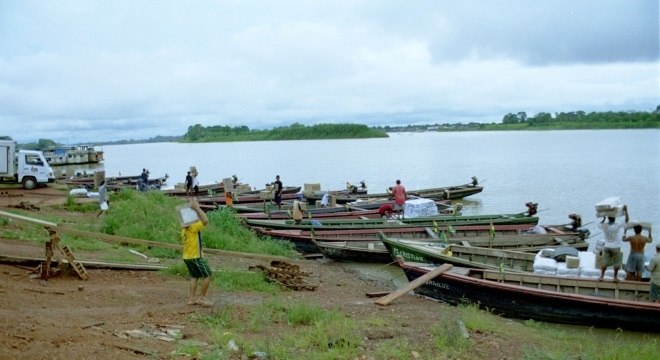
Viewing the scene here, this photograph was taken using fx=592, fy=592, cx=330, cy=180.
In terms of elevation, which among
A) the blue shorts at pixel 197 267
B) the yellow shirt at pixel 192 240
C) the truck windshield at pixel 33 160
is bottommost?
the blue shorts at pixel 197 267

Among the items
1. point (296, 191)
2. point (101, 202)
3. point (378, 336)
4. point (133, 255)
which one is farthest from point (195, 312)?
point (296, 191)

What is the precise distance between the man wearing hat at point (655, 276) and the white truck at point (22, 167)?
2852 cm

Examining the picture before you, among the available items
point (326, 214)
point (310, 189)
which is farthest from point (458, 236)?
point (310, 189)

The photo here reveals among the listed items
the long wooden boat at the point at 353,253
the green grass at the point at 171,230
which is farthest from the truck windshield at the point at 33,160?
the long wooden boat at the point at 353,253

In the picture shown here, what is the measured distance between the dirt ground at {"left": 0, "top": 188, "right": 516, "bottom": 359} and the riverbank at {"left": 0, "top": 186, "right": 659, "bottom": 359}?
17 mm

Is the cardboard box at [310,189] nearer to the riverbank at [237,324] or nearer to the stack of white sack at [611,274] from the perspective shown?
the riverbank at [237,324]

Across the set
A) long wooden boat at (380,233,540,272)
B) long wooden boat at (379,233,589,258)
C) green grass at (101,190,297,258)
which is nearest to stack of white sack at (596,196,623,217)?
long wooden boat at (380,233,540,272)

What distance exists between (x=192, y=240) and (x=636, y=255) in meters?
8.67

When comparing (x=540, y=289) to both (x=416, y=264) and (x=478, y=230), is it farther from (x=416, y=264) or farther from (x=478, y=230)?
(x=478, y=230)

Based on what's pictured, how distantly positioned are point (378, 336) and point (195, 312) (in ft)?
9.53

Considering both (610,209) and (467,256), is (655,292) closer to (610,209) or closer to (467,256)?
(610,209)

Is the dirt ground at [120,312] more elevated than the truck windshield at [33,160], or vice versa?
the truck windshield at [33,160]

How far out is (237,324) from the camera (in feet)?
29.2

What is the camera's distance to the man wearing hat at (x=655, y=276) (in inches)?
431
